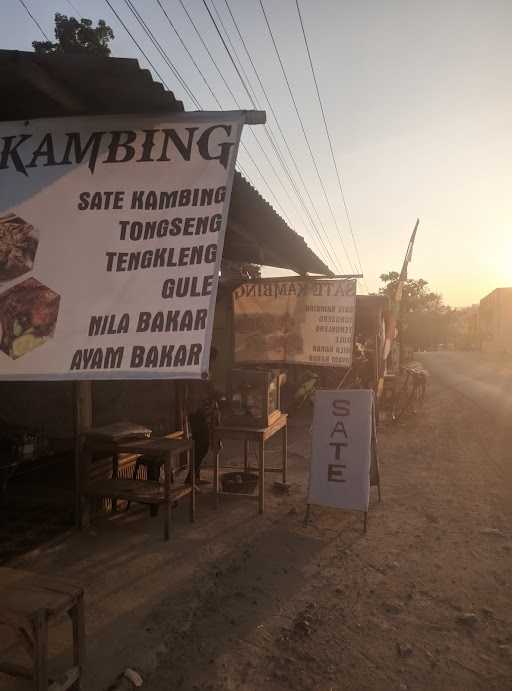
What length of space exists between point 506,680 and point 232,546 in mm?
2821

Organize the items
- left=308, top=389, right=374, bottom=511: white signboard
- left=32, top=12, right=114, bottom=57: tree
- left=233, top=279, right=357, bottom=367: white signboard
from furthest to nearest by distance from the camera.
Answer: left=32, top=12, right=114, bottom=57: tree → left=233, top=279, right=357, bottom=367: white signboard → left=308, top=389, right=374, bottom=511: white signboard

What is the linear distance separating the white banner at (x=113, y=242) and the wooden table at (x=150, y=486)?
9.94 ft

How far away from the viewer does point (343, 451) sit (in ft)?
20.2

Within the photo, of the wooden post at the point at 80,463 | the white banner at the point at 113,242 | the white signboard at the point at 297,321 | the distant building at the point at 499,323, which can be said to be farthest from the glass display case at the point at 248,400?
the distant building at the point at 499,323

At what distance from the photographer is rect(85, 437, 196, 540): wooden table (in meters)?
5.46

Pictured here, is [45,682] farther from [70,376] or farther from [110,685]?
[70,376]

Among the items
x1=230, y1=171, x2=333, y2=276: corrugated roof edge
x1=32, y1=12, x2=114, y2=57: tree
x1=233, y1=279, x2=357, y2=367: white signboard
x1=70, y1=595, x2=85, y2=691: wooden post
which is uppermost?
x1=32, y1=12, x2=114, y2=57: tree

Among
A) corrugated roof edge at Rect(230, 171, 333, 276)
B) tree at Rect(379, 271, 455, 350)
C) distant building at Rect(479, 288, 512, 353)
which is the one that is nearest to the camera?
corrugated roof edge at Rect(230, 171, 333, 276)

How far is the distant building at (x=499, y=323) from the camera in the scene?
211 ft

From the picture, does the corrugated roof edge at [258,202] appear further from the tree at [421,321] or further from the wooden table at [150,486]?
the tree at [421,321]

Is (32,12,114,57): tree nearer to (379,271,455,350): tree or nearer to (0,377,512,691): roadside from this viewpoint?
(0,377,512,691): roadside

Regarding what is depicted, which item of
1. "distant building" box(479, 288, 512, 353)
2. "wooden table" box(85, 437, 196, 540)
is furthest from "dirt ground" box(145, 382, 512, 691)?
"distant building" box(479, 288, 512, 353)

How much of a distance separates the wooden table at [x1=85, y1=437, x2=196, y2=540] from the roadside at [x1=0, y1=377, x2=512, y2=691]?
441mm

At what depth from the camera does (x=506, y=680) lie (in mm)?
3248
